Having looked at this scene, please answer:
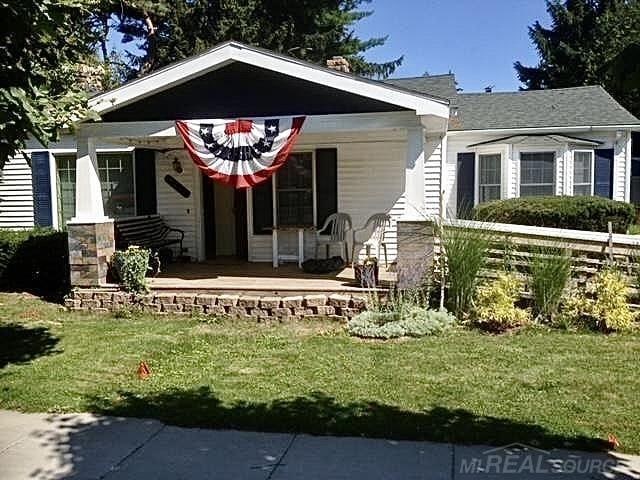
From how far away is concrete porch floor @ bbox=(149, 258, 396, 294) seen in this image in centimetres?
846

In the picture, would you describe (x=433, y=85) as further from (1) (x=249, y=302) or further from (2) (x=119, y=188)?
(1) (x=249, y=302)

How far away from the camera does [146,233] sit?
1119 cm

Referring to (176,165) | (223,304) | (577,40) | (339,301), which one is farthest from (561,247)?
(577,40)

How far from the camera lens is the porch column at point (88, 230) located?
877 centimetres

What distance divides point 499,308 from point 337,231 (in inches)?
173

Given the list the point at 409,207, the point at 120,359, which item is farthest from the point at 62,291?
the point at 409,207

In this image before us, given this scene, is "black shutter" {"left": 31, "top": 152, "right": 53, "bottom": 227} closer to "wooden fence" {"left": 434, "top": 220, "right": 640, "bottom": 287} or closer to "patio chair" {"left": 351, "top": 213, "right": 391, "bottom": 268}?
"patio chair" {"left": 351, "top": 213, "right": 391, "bottom": 268}

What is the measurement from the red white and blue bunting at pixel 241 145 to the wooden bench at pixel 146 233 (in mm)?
2634

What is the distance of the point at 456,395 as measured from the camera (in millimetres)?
4941

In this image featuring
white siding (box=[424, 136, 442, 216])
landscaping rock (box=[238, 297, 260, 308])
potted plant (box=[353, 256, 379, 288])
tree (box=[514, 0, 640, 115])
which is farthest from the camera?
tree (box=[514, 0, 640, 115])

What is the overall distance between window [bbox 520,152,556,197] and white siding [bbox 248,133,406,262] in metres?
4.68

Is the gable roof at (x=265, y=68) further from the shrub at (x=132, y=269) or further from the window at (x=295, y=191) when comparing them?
the window at (x=295, y=191)

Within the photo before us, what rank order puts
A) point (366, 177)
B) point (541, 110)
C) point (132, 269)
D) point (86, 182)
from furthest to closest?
1. point (541, 110)
2. point (366, 177)
3. point (86, 182)
4. point (132, 269)

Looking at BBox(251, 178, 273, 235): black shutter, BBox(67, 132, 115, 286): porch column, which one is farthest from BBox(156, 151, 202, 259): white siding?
BBox(67, 132, 115, 286): porch column
